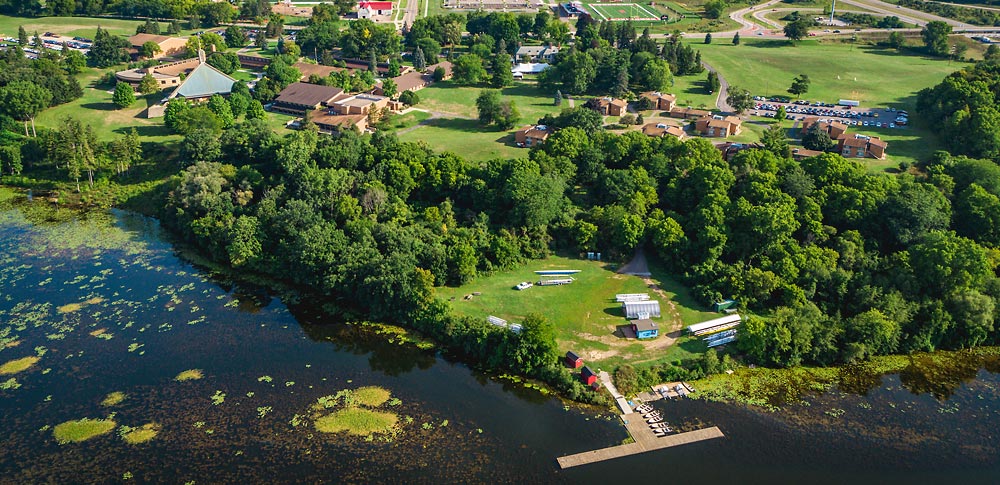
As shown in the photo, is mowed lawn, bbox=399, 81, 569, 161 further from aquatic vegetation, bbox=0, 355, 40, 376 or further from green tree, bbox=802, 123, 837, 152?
aquatic vegetation, bbox=0, 355, 40, 376

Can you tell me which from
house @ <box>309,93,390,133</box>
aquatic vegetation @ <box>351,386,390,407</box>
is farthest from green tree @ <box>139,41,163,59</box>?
aquatic vegetation @ <box>351,386,390,407</box>

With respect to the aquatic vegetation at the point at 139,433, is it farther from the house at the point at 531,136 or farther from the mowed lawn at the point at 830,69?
the mowed lawn at the point at 830,69

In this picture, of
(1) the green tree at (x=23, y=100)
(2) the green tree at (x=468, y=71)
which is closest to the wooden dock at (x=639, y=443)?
(2) the green tree at (x=468, y=71)

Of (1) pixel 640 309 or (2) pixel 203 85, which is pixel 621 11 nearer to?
(2) pixel 203 85

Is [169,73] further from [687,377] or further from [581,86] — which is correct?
[687,377]

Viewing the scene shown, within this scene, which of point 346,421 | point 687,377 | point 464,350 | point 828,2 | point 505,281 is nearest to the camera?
point 346,421

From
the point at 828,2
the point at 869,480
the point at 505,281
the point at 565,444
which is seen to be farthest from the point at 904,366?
the point at 828,2
